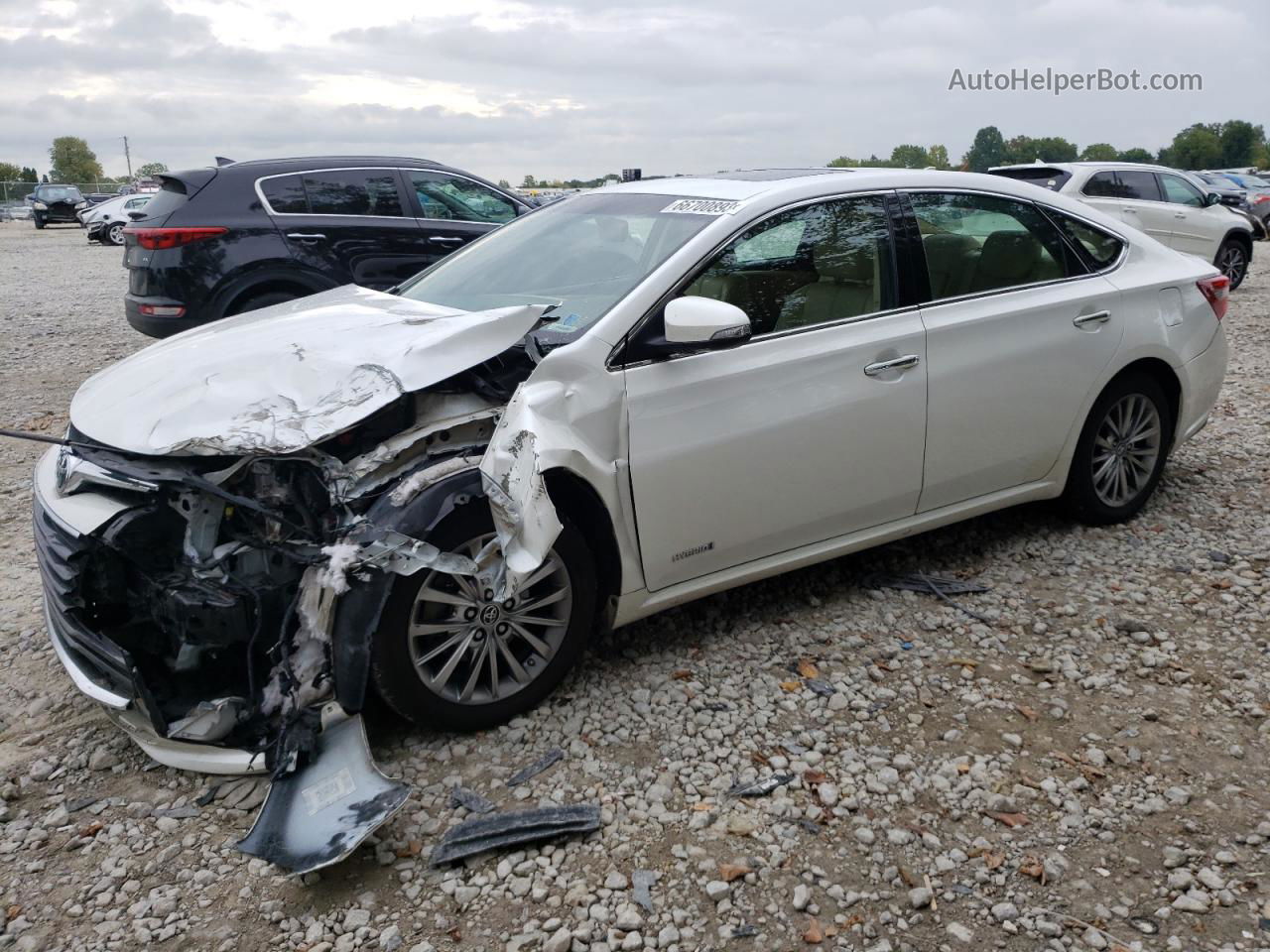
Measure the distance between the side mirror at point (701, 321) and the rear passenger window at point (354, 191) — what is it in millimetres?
5374

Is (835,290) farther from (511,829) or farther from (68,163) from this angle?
(68,163)

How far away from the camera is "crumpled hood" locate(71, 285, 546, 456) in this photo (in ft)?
9.81

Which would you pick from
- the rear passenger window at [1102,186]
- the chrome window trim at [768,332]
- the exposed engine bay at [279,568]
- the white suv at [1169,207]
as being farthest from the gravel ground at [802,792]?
the white suv at [1169,207]

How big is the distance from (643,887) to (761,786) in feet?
1.77

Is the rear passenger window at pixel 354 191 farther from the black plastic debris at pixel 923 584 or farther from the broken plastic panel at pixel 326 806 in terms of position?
the broken plastic panel at pixel 326 806

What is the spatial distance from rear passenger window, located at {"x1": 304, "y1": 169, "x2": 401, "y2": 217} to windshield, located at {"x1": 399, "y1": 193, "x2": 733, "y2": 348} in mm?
3830

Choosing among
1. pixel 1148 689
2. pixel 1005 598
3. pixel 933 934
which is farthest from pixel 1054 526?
pixel 933 934

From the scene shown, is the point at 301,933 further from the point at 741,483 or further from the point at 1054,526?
the point at 1054,526

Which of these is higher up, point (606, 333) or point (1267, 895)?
point (606, 333)

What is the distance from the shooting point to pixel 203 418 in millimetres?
3043

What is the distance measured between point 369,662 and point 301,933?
0.74 metres

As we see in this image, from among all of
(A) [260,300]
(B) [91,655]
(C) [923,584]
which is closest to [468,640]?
(B) [91,655]

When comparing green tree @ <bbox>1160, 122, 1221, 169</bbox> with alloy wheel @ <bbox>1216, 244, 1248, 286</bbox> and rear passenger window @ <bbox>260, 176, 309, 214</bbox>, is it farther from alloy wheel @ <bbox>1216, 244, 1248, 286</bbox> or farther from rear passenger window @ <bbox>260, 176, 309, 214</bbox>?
rear passenger window @ <bbox>260, 176, 309, 214</bbox>

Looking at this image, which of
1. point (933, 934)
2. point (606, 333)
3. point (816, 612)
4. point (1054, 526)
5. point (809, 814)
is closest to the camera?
point (933, 934)
